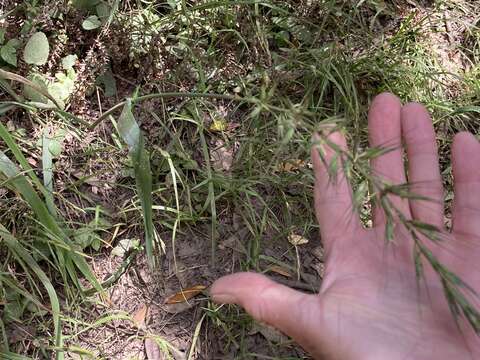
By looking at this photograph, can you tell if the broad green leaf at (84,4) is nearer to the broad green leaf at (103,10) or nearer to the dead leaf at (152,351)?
the broad green leaf at (103,10)

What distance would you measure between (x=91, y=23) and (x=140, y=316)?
1049mm

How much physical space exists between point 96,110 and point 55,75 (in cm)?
19

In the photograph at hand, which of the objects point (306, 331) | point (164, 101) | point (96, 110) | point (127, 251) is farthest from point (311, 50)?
point (306, 331)

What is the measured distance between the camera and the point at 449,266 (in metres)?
1.69

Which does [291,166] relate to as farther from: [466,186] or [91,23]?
[91,23]

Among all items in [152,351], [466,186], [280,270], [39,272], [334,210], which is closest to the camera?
[334,210]

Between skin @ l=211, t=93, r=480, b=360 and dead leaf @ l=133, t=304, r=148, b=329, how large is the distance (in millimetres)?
625

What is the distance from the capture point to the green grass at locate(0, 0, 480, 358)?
213cm

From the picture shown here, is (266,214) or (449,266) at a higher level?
(449,266)

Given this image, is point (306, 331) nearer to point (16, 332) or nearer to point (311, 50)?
point (16, 332)

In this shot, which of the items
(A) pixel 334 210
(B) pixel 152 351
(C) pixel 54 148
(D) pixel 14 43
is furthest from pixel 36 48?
(A) pixel 334 210

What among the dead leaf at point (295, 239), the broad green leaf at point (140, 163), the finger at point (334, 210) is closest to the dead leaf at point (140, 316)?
the broad green leaf at point (140, 163)

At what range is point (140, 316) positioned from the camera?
217 cm

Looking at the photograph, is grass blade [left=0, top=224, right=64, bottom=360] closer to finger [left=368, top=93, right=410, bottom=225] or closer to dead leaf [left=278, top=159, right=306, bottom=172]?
dead leaf [left=278, top=159, right=306, bottom=172]
